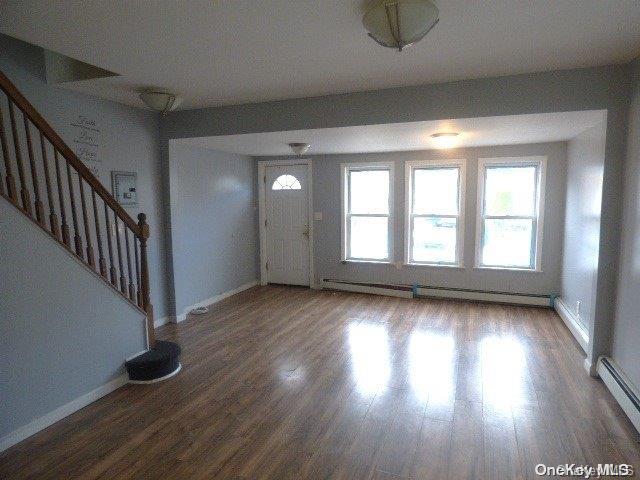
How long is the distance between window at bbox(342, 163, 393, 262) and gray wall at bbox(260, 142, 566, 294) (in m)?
0.11

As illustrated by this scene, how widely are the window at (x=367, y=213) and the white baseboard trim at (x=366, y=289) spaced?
1.40 ft

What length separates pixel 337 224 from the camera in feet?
19.7

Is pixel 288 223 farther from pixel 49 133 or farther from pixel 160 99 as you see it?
pixel 49 133

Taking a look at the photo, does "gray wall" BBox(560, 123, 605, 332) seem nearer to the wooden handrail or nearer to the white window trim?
the white window trim

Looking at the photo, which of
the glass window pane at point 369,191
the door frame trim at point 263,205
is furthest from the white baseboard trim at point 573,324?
the door frame trim at point 263,205

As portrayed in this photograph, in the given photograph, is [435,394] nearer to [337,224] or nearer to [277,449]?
[277,449]

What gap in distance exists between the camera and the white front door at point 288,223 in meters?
6.16

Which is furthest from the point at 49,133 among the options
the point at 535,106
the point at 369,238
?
the point at 369,238

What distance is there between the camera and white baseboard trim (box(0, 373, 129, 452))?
228cm

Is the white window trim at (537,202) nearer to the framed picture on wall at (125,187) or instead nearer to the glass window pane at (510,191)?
the glass window pane at (510,191)

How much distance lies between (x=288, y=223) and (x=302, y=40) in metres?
4.13

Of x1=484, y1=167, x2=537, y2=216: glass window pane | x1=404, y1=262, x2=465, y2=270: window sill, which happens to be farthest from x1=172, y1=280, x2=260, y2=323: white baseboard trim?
x1=484, y1=167, x2=537, y2=216: glass window pane

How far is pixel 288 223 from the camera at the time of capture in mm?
6293

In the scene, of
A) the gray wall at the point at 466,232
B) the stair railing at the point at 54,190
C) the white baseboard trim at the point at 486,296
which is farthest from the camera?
the white baseboard trim at the point at 486,296
